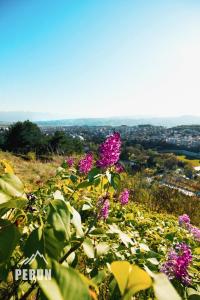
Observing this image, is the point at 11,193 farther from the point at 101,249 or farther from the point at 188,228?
the point at 188,228

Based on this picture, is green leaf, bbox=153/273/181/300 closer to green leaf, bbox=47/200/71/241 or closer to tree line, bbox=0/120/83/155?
green leaf, bbox=47/200/71/241

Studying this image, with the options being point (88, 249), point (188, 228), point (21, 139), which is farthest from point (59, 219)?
point (21, 139)

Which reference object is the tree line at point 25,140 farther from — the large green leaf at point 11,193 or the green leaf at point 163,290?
the green leaf at point 163,290

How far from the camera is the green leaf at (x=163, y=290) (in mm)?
710

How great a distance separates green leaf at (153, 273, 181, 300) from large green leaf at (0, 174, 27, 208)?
61 centimetres

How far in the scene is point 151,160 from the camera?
44562 millimetres

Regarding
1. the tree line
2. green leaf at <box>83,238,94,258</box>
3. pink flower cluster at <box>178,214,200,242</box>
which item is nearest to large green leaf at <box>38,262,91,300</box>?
green leaf at <box>83,238,94,258</box>

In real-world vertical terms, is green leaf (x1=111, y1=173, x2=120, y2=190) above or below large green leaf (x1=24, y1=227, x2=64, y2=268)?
above

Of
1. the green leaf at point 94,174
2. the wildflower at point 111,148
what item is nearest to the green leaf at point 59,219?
the green leaf at point 94,174

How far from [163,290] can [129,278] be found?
83mm

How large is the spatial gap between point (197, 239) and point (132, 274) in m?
3.69

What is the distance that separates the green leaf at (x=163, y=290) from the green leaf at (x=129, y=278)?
4cm

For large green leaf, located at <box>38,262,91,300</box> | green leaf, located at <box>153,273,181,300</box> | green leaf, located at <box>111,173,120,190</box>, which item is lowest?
green leaf, located at <box>111,173,120,190</box>

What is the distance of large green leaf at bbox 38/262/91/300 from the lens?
61 cm
